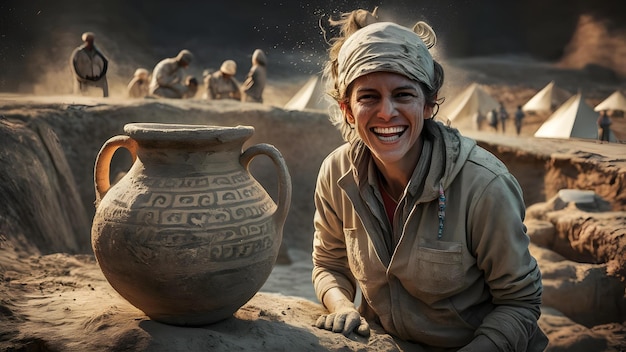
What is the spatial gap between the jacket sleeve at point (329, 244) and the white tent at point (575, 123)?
86.2 inches

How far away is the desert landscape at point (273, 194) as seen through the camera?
2.09m

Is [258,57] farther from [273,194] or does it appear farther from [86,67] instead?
[273,194]

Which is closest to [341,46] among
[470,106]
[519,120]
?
[519,120]

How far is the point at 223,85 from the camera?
898 centimetres

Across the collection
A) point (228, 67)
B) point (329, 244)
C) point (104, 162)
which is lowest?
point (329, 244)

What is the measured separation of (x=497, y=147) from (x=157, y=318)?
5052 mm

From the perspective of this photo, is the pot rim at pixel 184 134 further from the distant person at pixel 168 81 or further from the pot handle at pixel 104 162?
the distant person at pixel 168 81

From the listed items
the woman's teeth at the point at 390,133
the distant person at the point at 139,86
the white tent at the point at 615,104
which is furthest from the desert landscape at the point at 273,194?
the distant person at the point at 139,86

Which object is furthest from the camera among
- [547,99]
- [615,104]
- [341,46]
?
[547,99]

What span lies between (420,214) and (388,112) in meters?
0.43

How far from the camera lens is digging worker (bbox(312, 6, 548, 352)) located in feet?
6.50

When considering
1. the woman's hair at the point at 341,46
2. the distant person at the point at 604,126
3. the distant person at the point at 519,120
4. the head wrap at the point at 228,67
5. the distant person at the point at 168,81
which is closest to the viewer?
the woman's hair at the point at 341,46

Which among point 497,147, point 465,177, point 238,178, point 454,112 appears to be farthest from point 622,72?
point 238,178

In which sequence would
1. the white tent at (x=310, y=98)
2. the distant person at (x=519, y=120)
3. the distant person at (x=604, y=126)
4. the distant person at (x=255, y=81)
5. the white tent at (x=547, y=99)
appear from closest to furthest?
the distant person at (x=604, y=126) → the distant person at (x=519, y=120) → the white tent at (x=547, y=99) → the distant person at (x=255, y=81) → the white tent at (x=310, y=98)
